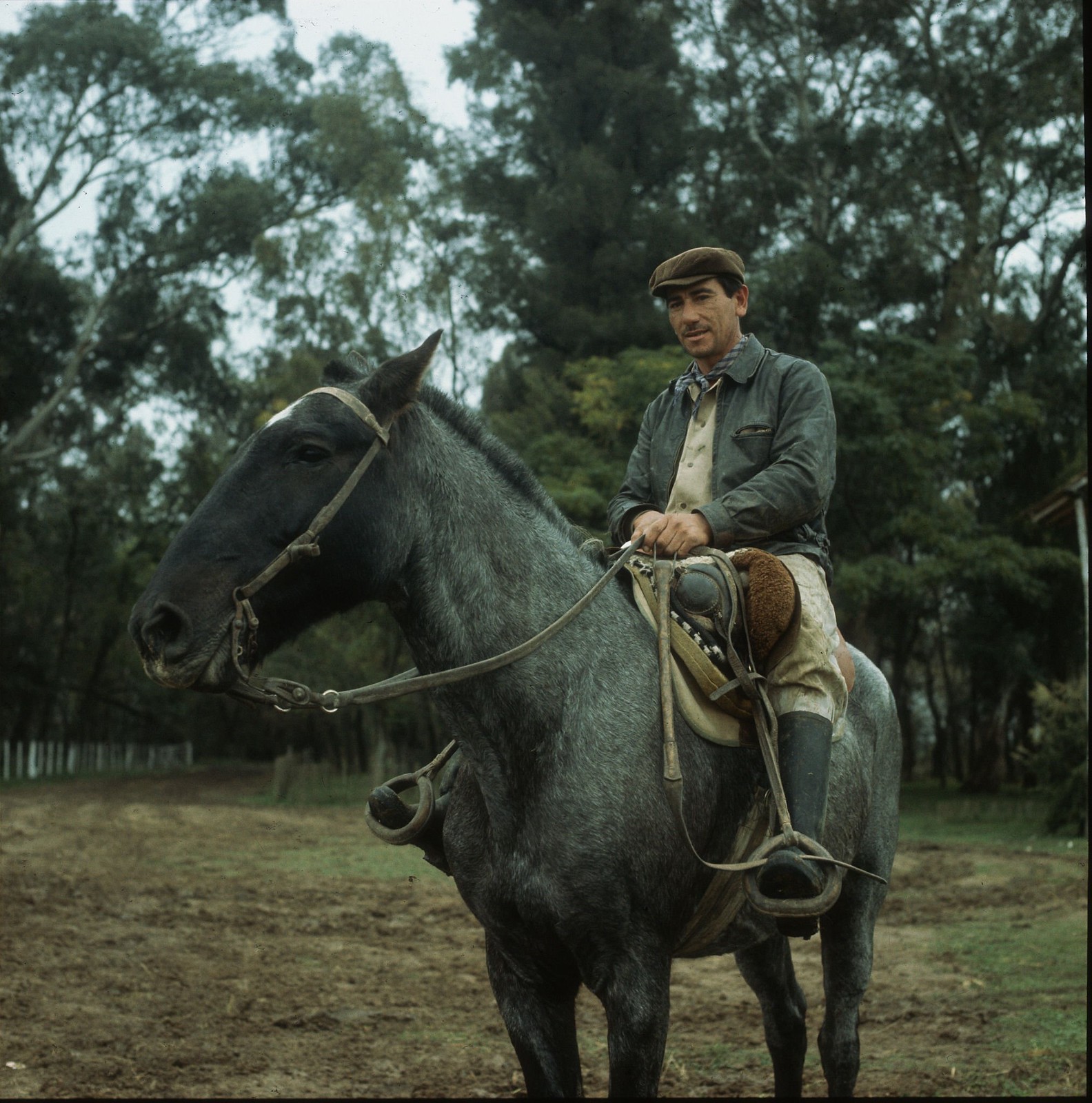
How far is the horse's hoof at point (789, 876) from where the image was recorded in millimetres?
3219

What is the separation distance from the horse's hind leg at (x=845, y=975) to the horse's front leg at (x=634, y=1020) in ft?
4.73

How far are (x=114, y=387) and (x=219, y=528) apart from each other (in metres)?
30.4

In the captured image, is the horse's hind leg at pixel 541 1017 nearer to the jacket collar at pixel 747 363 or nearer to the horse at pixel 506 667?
the horse at pixel 506 667

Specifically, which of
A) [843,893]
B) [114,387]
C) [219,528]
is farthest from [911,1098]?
[114,387]

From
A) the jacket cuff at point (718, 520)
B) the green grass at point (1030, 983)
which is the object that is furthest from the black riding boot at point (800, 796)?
the green grass at point (1030, 983)

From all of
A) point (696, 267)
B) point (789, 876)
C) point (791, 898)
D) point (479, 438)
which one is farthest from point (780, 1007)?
point (696, 267)

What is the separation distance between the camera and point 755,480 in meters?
3.55

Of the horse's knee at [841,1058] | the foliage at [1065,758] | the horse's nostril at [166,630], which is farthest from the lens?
the foliage at [1065,758]

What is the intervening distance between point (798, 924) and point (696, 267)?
204 centimetres

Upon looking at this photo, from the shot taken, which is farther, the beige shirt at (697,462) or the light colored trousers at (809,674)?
the beige shirt at (697,462)

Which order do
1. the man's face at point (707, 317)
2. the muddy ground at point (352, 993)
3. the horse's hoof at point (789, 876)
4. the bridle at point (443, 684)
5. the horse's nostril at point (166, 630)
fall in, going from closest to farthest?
the horse's nostril at point (166, 630), the bridle at point (443, 684), the horse's hoof at point (789, 876), the man's face at point (707, 317), the muddy ground at point (352, 993)

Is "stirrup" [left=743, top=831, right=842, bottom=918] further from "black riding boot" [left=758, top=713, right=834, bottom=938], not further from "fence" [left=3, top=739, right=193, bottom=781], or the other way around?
"fence" [left=3, top=739, right=193, bottom=781]

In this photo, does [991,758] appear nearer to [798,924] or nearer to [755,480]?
[798,924]

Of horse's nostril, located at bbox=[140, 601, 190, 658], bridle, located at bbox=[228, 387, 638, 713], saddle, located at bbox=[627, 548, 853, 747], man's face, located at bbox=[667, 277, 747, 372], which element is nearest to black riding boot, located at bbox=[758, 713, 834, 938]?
saddle, located at bbox=[627, 548, 853, 747]
